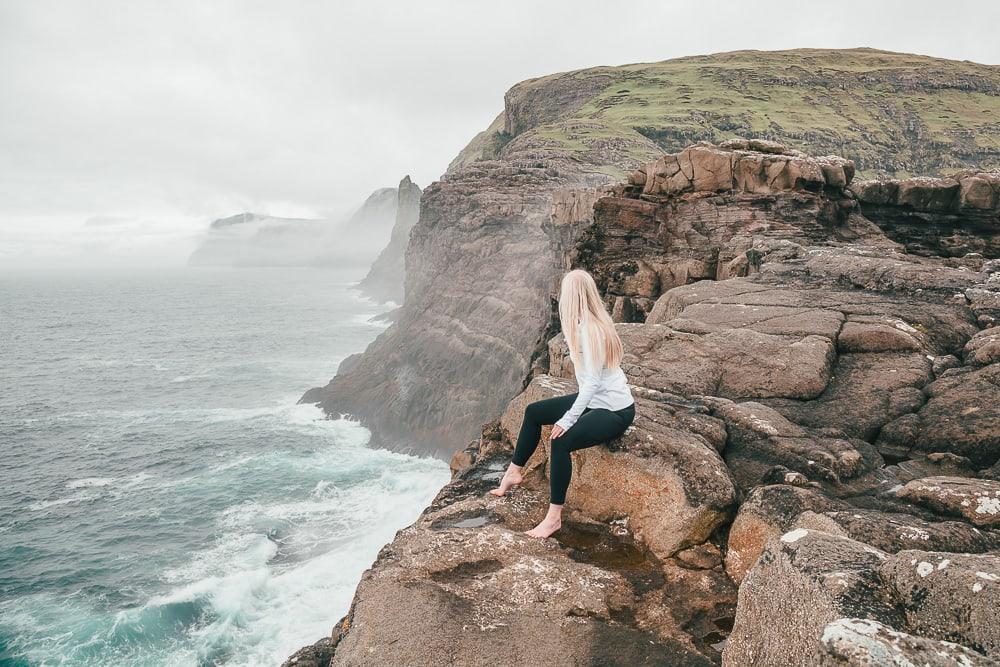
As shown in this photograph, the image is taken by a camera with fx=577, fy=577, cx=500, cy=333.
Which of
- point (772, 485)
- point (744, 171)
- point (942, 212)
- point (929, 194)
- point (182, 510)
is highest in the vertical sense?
point (744, 171)

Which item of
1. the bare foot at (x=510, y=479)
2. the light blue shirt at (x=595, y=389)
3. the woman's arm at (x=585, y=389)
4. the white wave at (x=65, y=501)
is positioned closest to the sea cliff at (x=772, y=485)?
the bare foot at (x=510, y=479)

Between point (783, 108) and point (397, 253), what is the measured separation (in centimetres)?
9863

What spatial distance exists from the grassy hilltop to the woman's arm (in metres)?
63.5

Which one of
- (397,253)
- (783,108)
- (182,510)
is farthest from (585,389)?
(397,253)

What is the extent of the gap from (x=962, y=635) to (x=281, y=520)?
38068mm

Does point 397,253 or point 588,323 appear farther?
point 397,253

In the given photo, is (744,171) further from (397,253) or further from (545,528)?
(397,253)

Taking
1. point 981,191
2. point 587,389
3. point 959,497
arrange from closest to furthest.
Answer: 1. point 959,497
2. point 587,389
3. point 981,191

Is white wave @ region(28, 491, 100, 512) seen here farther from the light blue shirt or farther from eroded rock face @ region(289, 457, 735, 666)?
the light blue shirt

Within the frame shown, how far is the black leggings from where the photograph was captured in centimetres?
723

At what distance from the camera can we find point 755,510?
6590mm

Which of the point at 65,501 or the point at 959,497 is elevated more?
the point at 959,497

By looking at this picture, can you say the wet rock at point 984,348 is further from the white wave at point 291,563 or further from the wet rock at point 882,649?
the white wave at point 291,563

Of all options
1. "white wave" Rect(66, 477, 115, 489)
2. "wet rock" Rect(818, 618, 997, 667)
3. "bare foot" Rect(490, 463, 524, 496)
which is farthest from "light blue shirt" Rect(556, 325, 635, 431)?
"white wave" Rect(66, 477, 115, 489)
